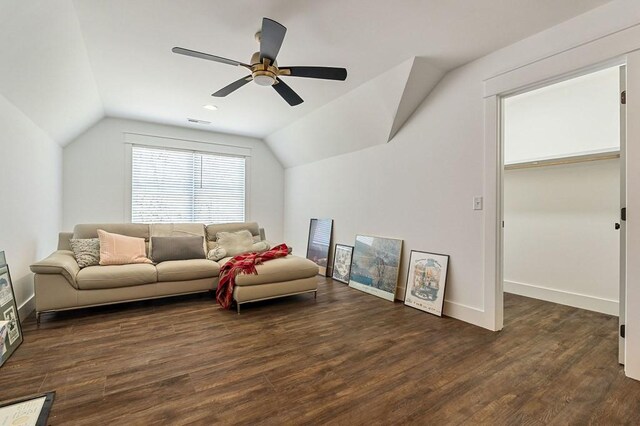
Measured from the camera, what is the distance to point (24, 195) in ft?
9.93

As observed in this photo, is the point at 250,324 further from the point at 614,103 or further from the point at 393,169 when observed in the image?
the point at 614,103

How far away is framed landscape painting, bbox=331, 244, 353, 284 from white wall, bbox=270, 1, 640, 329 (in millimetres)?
432

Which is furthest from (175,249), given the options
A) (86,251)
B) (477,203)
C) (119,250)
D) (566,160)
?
(566,160)

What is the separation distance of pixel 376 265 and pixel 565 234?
2.25m

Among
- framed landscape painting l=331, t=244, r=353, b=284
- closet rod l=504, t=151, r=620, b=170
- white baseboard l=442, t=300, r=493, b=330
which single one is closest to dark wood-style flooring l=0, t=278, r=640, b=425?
white baseboard l=442, t=300, r=493, b=330

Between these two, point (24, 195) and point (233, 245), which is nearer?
point (24, 195)

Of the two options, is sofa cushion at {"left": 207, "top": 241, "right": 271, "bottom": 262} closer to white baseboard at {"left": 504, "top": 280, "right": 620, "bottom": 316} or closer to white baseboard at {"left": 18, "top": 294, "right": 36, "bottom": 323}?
white baseboard at {"left": 18, "top": 294, "right": 36, "bottom": 323}

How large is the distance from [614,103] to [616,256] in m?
1.65

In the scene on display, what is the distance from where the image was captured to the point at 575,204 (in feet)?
11.3

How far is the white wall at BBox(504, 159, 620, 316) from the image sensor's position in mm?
3199

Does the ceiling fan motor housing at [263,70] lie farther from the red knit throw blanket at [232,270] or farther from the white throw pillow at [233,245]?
the white throw pillow at [233,245]

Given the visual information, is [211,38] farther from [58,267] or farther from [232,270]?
[58,267]

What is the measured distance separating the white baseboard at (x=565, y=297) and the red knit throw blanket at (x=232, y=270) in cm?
314

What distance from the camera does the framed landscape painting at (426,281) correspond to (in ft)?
10.4
